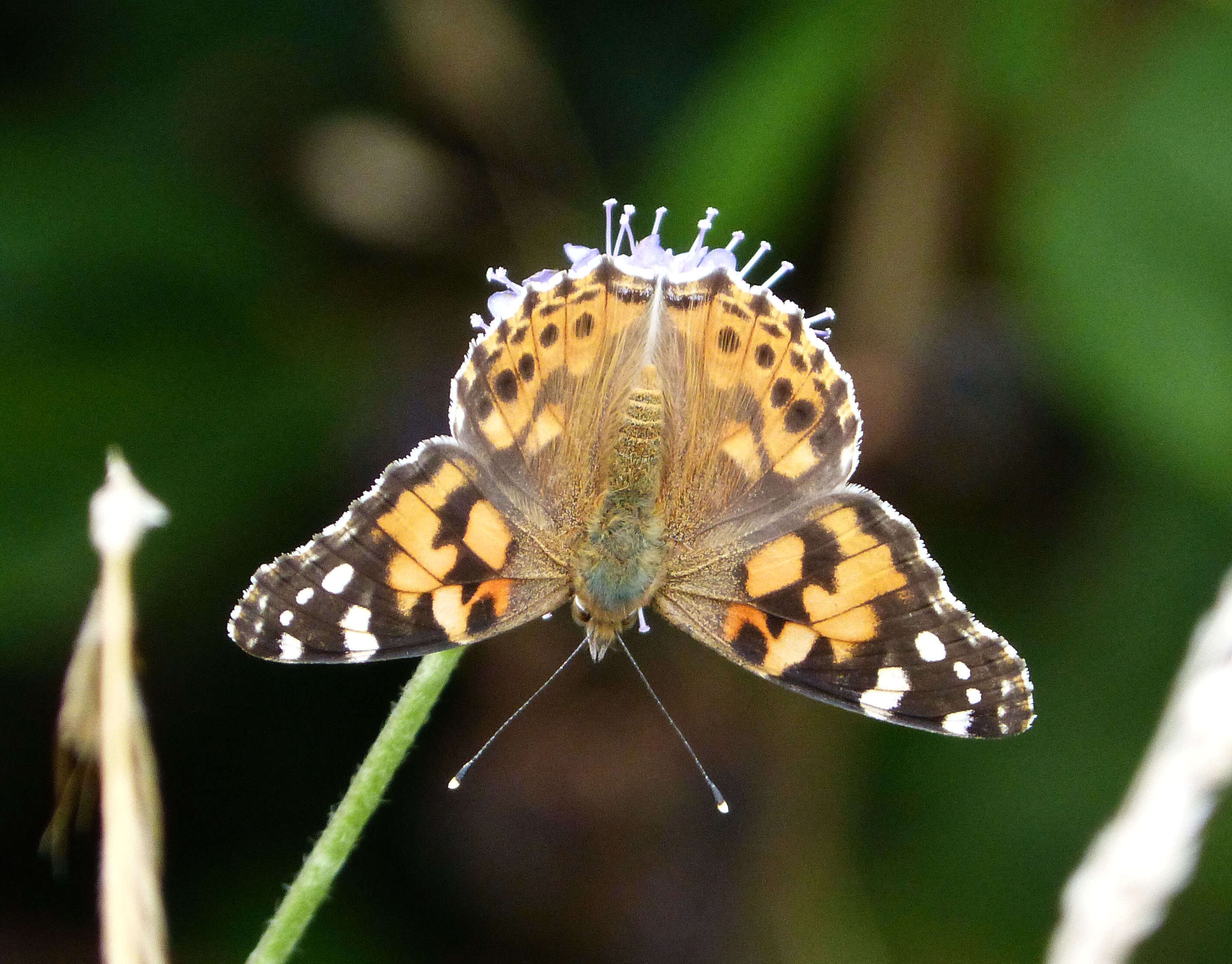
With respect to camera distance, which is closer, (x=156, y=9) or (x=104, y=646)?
(x=104, y=646)

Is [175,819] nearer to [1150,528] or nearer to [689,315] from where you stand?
[689,315]

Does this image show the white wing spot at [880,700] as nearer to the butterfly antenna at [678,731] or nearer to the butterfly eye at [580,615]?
the butterfly antenna at [678,731]

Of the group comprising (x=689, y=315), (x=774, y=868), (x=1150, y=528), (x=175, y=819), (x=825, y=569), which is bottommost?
(x=175, y=819)

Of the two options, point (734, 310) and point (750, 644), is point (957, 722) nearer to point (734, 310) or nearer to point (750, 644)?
point (750, 644)

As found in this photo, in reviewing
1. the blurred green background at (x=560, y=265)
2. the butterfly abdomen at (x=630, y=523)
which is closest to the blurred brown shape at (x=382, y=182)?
the blurred green background at (x=560, y=265)

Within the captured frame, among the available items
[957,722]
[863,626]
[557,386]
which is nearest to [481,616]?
[557,386]

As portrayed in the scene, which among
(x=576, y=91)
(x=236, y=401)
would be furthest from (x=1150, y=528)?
(x=236, y=401)

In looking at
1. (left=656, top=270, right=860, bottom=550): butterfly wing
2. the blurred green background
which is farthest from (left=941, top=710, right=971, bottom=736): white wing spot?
the blurred green background
